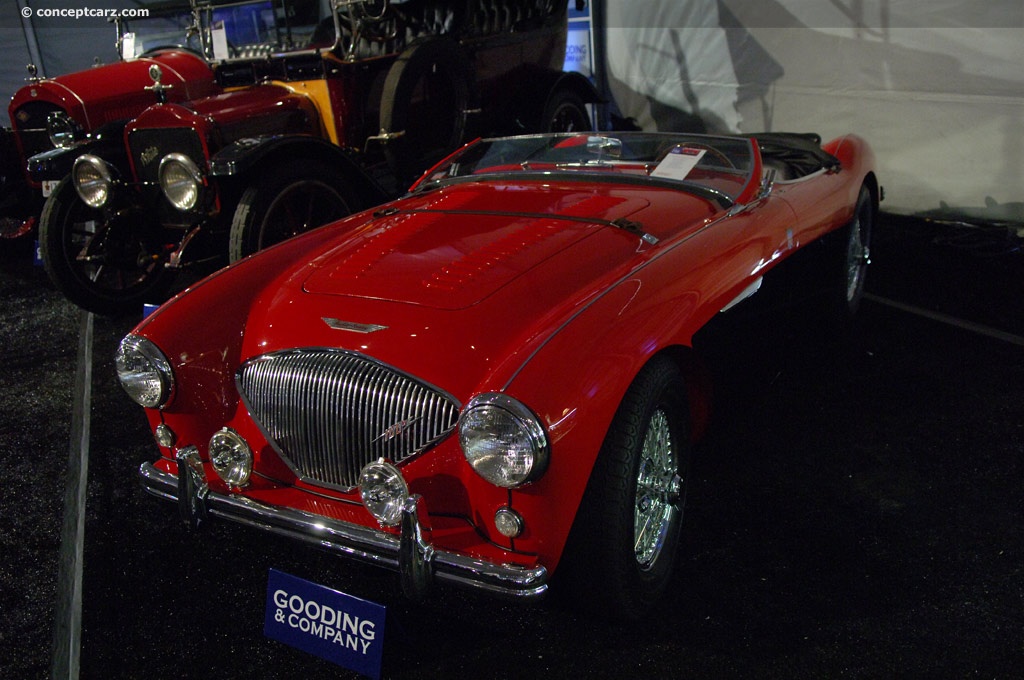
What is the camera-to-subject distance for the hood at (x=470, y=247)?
2.14 m

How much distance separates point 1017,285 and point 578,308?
350cm

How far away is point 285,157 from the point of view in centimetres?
418

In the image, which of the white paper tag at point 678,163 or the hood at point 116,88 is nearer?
the white paper tag at point 678,163

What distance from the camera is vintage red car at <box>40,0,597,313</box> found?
162 inches

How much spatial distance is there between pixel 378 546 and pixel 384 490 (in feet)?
0.40

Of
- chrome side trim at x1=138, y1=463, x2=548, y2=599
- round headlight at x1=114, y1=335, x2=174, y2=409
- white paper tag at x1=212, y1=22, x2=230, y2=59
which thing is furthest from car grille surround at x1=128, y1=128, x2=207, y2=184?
chrome side trim at x1=138, y1=463, x2=548, y2=599

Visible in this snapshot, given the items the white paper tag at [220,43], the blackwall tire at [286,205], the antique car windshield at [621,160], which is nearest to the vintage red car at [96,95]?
the white paper tag at [220,43]

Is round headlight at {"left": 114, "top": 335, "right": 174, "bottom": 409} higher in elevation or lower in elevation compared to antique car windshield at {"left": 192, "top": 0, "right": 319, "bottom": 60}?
lower

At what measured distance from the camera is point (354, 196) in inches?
176

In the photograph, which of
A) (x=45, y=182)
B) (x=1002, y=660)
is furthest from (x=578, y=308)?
(x=45, y=182)

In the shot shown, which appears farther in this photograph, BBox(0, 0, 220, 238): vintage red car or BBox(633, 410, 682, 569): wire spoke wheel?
BBox(0, 0, 220, 238): vintage red car

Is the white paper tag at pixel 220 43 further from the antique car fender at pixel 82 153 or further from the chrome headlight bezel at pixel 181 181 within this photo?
the chrome headlight bezel at pixel 181 181

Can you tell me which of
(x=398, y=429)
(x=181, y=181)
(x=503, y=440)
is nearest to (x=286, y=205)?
(x=181, y=181)

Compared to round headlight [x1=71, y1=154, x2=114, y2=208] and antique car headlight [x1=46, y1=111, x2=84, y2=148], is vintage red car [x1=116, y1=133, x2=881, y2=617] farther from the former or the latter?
antique car headlight [x1=46, y1=111, x2=84, y2=148]
